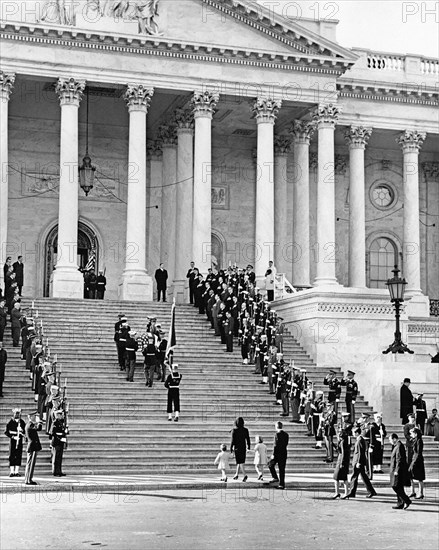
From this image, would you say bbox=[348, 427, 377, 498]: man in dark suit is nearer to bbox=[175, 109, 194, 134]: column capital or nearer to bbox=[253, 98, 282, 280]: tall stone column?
bbox=[253, 98, 282, 280]: tall stone column

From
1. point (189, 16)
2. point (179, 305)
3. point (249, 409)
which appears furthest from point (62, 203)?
point (249, 409)

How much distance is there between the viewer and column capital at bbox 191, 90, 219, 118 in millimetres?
43906

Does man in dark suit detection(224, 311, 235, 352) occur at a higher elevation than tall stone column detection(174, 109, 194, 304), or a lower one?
lower

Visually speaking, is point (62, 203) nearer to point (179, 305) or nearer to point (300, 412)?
point (179, 305)

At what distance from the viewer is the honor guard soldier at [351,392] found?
30594 mm

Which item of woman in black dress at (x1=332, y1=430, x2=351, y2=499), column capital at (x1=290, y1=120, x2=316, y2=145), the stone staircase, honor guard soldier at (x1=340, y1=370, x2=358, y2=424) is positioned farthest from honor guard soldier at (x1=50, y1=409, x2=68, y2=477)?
column capital at (x1=290, y1=120, x2=316, y2=145)

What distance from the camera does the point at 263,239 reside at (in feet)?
144

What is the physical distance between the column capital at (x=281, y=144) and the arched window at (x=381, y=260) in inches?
326

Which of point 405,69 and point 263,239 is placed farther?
point 405,69

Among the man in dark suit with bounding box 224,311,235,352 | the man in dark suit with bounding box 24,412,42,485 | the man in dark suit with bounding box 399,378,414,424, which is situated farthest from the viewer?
the man in dark suit with bounding box 224,311,235,352

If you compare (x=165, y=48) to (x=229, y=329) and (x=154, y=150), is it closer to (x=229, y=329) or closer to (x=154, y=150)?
(x=154, y=150)

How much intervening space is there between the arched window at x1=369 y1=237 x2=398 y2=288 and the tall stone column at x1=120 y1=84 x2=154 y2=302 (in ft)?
53.6

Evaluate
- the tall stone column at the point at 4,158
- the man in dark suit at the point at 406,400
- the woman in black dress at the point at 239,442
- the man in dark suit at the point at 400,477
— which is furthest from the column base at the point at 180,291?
the man in dark suit at the point at 400,477

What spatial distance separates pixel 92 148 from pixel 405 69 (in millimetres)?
14975
